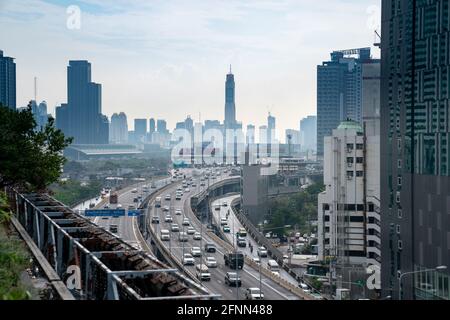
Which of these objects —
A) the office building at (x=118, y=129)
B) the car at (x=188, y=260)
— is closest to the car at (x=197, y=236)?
the car at (x=188, y=260)

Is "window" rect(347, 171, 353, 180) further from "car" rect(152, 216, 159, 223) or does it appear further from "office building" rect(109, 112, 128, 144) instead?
"office building" rect(109, 112, 128, 144)

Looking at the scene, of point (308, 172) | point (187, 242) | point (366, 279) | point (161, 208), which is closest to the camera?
point (366, 279)

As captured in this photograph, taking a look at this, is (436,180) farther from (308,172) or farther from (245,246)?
(308,172)

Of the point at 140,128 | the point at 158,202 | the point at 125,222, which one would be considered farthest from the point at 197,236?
the point at 140,128

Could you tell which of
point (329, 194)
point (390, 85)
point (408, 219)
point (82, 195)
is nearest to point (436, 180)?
point (408, 219)

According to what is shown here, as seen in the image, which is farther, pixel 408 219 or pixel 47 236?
pixel 408 219

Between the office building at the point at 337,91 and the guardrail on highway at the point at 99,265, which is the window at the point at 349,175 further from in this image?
the office building at the point at 337,91
